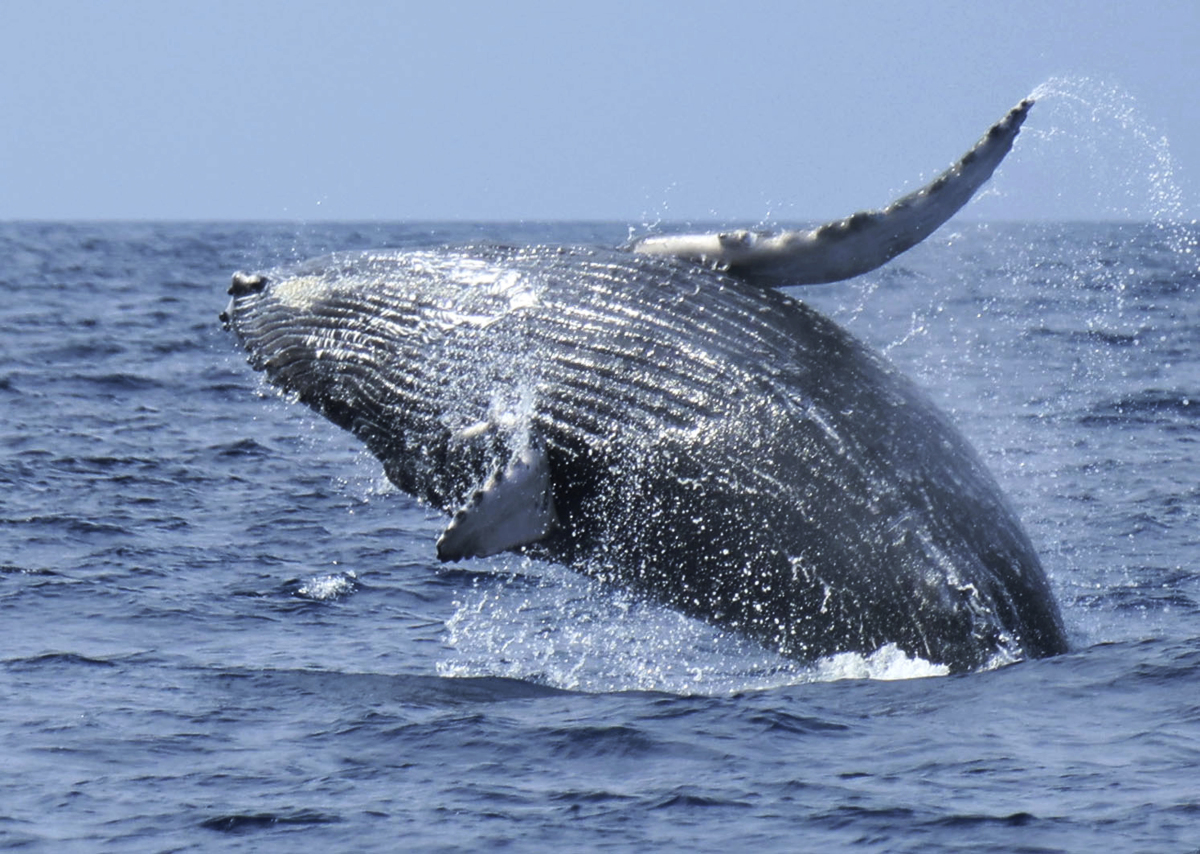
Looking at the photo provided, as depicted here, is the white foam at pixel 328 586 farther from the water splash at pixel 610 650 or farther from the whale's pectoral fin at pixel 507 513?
the whale's pectoral fin at pixel 507 513

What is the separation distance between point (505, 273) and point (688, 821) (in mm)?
3490

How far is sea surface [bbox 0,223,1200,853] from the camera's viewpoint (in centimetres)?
810

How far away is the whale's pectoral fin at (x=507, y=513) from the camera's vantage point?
8570 mm

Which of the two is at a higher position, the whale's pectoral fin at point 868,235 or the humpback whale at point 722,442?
the whale's pectoral fin at point 868,235

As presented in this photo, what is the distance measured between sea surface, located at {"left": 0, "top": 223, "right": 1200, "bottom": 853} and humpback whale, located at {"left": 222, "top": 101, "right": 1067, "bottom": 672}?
1.64 feet

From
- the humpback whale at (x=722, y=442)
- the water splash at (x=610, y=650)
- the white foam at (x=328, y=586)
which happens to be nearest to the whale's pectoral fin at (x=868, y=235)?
the humpback whale at (x=722, y=442)

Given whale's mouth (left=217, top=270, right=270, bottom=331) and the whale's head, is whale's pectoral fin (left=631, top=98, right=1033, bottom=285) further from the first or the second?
whale's mouth (left=217, top=270, right=270, bottom=331)

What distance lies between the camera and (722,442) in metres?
9.29

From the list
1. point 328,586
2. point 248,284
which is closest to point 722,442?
point 248,284

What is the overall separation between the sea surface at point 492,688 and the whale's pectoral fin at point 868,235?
6.71 ft

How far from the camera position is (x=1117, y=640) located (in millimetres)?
10734

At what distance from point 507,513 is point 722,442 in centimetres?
123

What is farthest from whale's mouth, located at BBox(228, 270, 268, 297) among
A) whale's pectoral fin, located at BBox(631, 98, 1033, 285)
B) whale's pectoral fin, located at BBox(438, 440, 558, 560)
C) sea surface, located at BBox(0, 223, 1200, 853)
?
whale's pectoral fin, located at BBox(631, 98, 1033, 285)

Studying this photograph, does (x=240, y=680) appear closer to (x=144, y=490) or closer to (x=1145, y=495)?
(x=144, y=490)
